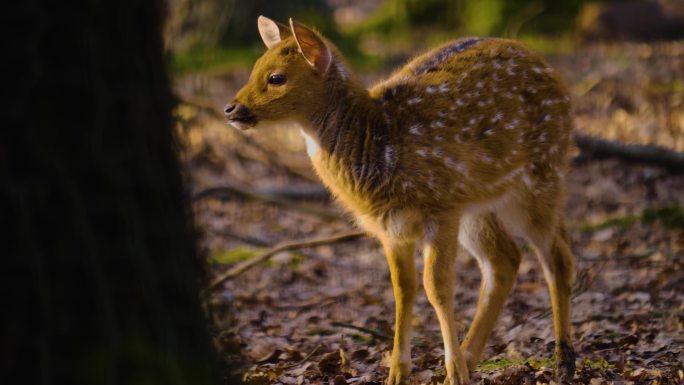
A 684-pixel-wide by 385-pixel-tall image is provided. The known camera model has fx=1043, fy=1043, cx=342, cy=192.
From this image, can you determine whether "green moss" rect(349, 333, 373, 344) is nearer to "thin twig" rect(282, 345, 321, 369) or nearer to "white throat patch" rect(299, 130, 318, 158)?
"thin twig" rect(282, 345, 321, 369)

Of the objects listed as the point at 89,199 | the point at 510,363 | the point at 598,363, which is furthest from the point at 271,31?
the point at 89,199

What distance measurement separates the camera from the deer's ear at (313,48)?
520cm

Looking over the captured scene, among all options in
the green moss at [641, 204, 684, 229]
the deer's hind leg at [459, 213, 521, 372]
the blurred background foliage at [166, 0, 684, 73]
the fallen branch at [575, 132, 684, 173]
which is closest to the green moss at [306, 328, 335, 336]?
the deer's hind leg at [459, 213, 521, 372]

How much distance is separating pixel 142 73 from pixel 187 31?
1217 cm

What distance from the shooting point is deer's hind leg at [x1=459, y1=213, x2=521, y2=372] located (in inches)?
219

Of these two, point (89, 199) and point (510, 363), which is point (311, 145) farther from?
point (89, 199)

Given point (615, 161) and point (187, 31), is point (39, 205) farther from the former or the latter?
point (187, 31)

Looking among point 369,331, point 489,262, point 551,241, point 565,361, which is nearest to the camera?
point 565,361

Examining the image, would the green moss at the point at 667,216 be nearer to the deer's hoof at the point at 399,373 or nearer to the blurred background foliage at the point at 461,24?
the deer's hoof at the point at 399,373

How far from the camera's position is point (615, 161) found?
9758 mm

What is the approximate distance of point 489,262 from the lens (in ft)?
18.9

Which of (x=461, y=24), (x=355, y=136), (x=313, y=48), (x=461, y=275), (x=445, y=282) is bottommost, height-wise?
(x=445, y=282)

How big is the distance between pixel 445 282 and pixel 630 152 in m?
4.59

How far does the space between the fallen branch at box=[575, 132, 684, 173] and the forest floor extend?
0.59 ft
